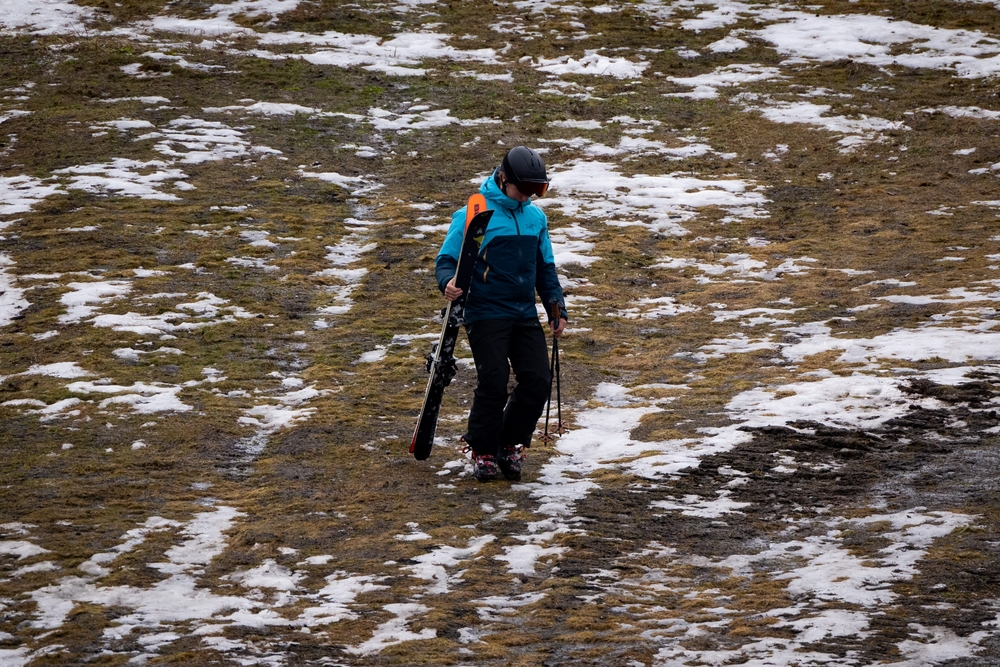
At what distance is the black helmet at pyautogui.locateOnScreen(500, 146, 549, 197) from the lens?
305 inches

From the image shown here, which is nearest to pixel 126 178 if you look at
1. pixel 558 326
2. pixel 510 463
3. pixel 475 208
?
pixel 475 208

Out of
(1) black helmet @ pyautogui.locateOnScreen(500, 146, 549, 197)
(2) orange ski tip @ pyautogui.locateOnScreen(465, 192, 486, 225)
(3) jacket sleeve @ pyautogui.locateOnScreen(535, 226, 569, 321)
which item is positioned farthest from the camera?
(3) jacket sleeve @ pyautogui.locateOnScreen(535, 226, 569, 321)

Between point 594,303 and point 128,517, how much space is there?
6603mm

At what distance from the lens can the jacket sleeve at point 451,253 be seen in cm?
794

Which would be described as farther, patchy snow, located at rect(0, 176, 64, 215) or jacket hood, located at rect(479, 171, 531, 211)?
patchy snow, located at rect(0, 176, 64, 215)

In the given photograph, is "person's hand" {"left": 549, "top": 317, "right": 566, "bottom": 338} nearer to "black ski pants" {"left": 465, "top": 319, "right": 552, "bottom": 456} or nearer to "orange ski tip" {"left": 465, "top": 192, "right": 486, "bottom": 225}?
"black ski pants" {"left": 465, "top": 319, "right": 552, "bottom": 456}

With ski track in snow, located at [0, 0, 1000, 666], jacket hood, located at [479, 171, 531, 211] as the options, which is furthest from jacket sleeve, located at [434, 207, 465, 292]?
ski track in snow, located at [0, 0, 1000, 666]

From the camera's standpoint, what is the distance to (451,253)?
7.99m

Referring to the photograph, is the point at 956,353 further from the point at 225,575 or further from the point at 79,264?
the point at 79,264

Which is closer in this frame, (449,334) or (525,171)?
(525,171)

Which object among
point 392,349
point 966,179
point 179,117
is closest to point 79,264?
point 392,349

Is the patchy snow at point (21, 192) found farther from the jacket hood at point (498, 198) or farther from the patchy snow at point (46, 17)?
the jacket hood at point (498, 198)

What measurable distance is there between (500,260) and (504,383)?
3.26 feet

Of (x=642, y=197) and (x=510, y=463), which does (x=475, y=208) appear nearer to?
(x=510, y=463)
